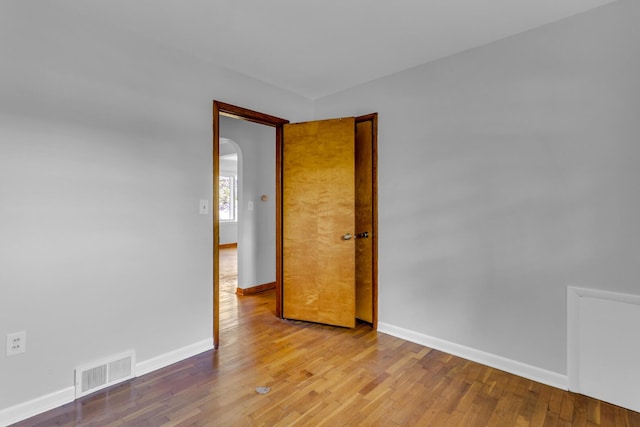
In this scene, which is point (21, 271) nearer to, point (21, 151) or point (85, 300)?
point (85, 300)

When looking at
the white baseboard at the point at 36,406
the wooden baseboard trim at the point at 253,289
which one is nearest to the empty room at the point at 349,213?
the white baseboard at the point at 36,406

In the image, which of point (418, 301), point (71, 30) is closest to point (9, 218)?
point (71, 30)

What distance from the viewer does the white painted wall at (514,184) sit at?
1903 mm

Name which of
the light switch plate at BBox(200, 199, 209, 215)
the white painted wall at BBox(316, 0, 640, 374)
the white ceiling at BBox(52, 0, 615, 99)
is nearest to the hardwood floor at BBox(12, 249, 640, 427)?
the white painted wall at BBox(316, 0, 640, 374)

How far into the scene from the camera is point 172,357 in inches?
94.8

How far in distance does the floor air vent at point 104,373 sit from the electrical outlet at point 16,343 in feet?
1.09

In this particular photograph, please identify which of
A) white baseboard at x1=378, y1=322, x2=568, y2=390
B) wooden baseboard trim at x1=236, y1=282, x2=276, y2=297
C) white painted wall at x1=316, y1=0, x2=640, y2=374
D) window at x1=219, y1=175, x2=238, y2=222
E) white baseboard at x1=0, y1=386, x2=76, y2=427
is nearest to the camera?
white baseboard at x1=0, y1=386, x2=76, y2=427

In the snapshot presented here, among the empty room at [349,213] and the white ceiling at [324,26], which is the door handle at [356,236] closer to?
the empty room at [349,213]

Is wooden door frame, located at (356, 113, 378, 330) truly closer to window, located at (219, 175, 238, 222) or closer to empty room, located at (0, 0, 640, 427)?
empty room, located at (0, 0, 640, 427)

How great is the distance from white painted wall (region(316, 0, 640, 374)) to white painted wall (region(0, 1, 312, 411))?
1.72m

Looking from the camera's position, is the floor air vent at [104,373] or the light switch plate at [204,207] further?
the light switch plate at [204,207]

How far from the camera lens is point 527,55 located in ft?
7.26

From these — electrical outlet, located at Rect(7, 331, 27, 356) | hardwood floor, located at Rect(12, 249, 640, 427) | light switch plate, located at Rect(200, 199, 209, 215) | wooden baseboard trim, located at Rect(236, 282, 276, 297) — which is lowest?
hardwood floor, located at Rect(12, 249, 640, 427)

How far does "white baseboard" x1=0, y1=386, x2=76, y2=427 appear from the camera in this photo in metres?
1.73
